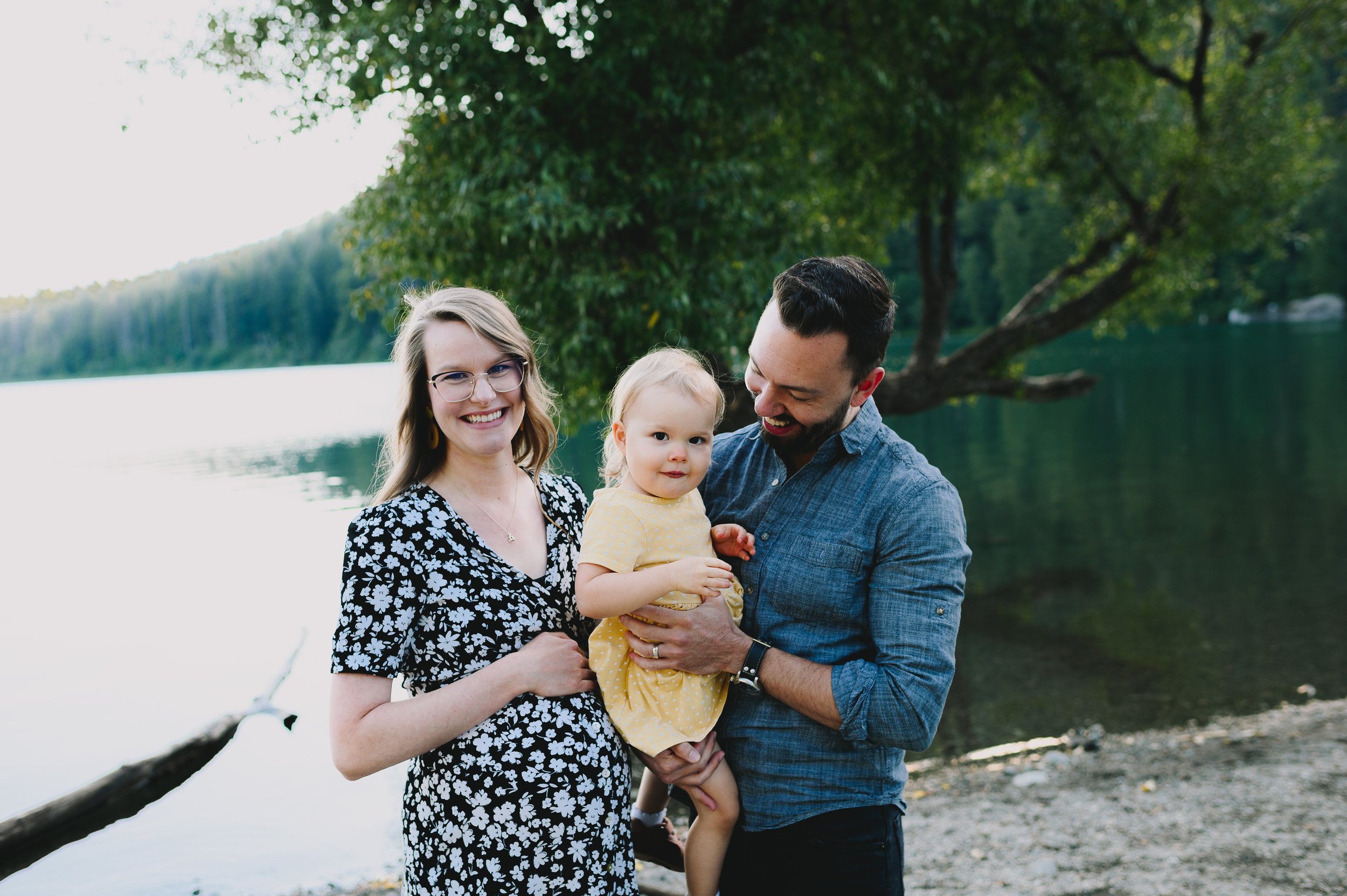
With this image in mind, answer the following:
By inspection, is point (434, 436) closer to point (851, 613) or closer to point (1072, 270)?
point (851, 613)

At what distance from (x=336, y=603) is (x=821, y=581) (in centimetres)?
1415

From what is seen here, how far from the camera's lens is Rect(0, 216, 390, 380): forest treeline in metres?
81.1

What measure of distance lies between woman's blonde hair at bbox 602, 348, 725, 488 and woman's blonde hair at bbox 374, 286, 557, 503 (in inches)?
9.4

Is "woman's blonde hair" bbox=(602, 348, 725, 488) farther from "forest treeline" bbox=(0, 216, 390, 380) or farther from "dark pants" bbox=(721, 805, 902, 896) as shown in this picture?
"forest treeline" bbox=(0, 216, 390, 380)

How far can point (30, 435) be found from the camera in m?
50.2

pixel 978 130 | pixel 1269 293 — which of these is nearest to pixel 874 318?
pixel 978 130

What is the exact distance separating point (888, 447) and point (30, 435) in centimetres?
5816

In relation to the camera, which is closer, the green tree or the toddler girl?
the toddler girl

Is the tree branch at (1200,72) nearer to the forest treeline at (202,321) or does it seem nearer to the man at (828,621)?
the man at (828,621)

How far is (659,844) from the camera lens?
2.81 metres

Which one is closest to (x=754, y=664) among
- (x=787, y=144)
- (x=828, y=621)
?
(x=828, y=621)

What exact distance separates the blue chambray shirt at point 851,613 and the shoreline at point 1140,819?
1.82 m

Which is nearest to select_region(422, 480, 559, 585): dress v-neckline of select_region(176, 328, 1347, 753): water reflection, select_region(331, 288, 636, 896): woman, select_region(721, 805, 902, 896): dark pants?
select_region(331, 288, 636, 896): woman

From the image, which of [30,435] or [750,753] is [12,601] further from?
[30,435]
